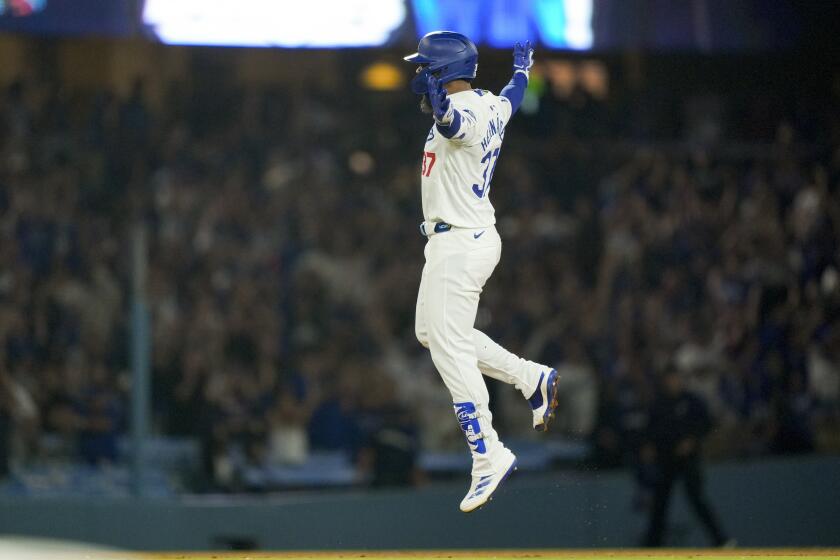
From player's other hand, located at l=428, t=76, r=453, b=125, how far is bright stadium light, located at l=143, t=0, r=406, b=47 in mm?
4260

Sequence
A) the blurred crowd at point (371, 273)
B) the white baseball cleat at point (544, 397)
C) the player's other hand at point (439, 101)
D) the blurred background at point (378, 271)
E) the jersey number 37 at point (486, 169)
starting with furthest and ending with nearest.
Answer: the blurred crowd at point (371, 273), the blurred background at point (378, 271), the white baseball cleat at point (544, 397), the jersey number 37 at point (486, 169), the player's other hand at point (439, 101)

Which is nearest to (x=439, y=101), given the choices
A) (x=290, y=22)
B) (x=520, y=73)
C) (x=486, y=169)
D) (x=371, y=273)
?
(x=486, y=169)

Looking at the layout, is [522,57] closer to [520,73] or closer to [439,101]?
[520,73]

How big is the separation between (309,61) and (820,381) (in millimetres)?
4845

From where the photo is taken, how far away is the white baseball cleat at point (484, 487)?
5652mm

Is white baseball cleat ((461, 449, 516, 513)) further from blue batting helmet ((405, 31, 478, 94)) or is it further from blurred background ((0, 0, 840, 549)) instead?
blurred background ((0, 0, 840, 549))

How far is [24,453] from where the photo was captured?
845 cm

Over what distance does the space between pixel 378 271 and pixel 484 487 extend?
4.40 metres

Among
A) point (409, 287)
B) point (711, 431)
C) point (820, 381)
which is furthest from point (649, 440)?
point (409, 287)

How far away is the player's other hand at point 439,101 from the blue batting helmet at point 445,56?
11.2 inches

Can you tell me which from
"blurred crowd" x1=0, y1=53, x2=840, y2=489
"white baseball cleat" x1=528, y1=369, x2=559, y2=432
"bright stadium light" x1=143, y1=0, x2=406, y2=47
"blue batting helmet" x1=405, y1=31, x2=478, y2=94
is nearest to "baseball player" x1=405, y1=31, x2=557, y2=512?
"blue batting helmet" x1=405, y1=31, x2=478, y2=94

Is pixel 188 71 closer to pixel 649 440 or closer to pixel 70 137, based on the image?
pixel 70 137

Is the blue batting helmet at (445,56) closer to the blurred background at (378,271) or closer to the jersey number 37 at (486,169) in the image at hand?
the jersey number 37 at (486,169)

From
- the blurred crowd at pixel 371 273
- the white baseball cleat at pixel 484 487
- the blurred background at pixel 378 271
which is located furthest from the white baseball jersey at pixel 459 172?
the blurred crowd at pixel 371 273
